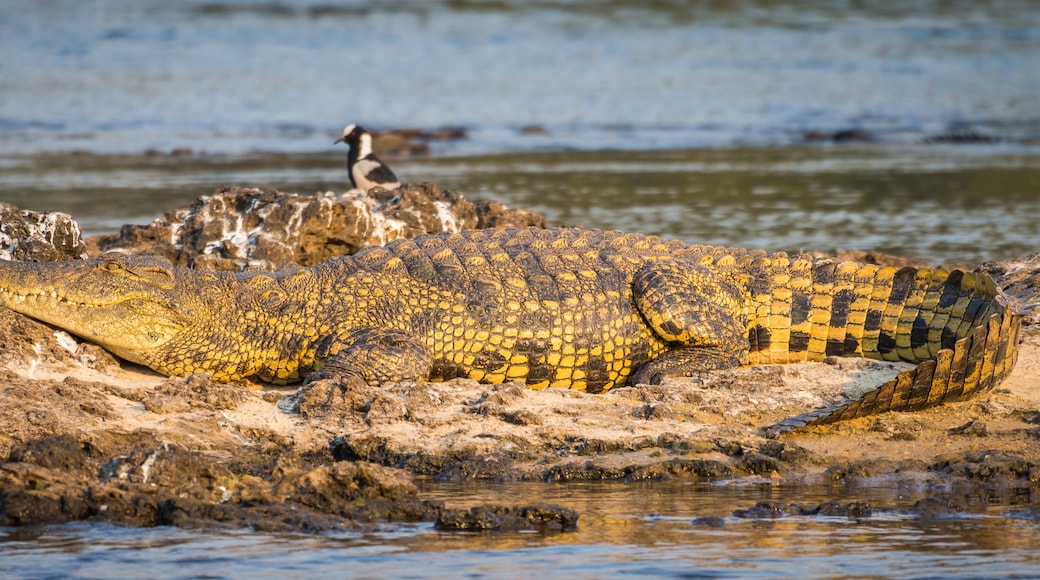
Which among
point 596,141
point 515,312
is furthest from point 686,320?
point 596,141

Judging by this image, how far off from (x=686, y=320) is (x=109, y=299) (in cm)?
269

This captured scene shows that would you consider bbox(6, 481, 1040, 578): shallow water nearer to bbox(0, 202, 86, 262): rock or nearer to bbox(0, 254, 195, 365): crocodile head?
bbox(0, 254, 195, 365): crocodile head

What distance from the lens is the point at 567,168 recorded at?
17625 millimetres

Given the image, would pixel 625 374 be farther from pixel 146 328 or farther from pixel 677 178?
pixel 677 178

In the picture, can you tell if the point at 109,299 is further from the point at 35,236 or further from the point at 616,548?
the point at 616,548

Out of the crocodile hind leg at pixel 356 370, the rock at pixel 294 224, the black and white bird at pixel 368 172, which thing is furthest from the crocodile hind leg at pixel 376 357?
the black and white bird at pixel 368 172

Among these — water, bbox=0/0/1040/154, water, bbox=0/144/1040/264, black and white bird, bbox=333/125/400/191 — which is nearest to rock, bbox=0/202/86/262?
water, bbox=0/144/1040/264

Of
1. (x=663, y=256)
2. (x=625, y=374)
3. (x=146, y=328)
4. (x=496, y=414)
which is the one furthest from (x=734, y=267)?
(x=146, y=328)

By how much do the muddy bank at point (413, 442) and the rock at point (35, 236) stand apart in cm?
107

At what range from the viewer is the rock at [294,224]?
8875mm

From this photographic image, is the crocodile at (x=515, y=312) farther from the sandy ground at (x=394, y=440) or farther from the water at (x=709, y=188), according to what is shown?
the water at (x=709, y=188)

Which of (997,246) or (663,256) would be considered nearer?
(663,256)

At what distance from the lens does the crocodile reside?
6.59 m

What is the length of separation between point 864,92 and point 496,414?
22.3 metres
